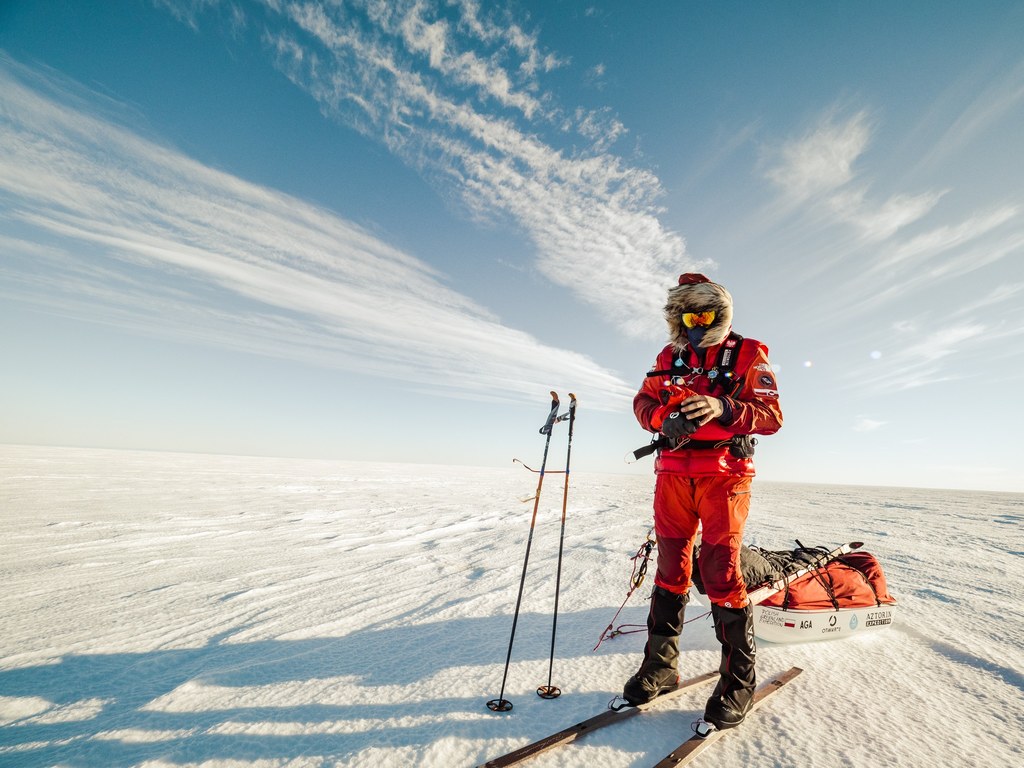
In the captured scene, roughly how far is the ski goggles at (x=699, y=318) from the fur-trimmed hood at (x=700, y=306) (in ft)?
0.07

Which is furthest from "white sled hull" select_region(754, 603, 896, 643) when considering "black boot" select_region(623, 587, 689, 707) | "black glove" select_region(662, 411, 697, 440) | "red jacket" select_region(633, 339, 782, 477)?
"black glove" select_region(662, 411, 697, 440)

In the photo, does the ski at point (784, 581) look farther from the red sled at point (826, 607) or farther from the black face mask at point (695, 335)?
the black face mask at point (695, 335)

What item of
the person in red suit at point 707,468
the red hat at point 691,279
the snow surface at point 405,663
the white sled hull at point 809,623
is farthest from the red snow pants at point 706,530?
the red hat at point 691,279

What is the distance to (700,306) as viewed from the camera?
242 centimetres

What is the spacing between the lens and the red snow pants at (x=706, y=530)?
83.4 inches

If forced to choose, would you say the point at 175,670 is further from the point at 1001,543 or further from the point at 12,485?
the point at 12,485

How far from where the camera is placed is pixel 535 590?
4070 mm

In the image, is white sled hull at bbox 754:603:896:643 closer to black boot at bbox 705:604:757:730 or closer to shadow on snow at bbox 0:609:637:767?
black boot at bbox 705:604:757:730

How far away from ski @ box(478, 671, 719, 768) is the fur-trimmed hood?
1988 millimetres

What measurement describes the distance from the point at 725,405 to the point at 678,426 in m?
0.29

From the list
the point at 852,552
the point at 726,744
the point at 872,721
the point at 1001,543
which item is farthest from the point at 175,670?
the point at 1001,543

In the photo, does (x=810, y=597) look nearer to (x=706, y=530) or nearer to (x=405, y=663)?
(x=706, y=530)

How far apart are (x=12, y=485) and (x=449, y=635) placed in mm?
15546

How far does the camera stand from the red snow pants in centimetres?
212
